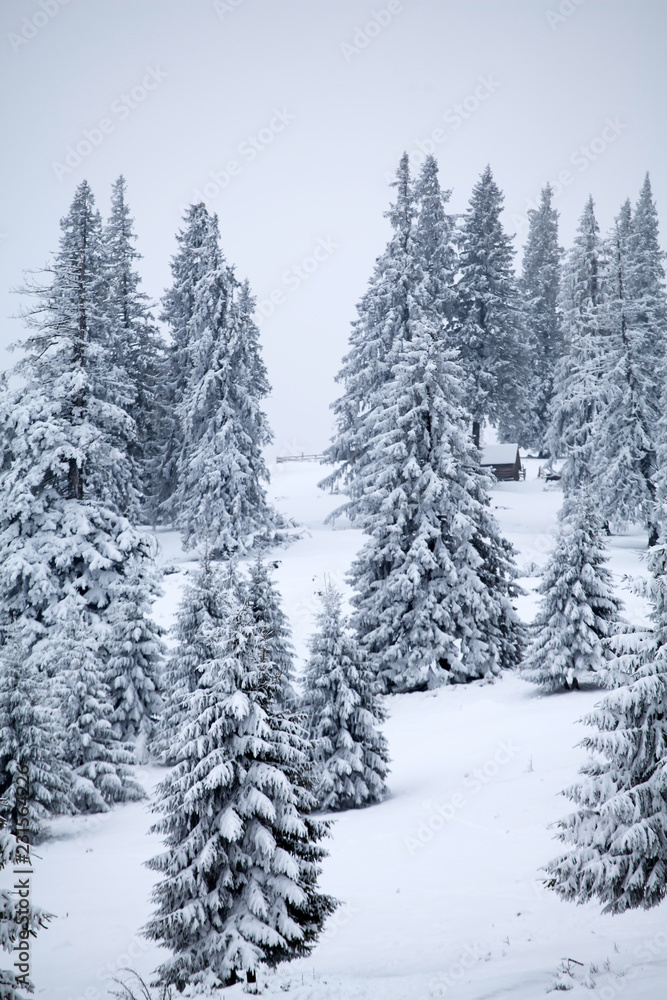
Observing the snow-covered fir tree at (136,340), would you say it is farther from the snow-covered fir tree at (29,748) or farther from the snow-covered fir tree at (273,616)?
the snow-covered fir tree at (29,748)

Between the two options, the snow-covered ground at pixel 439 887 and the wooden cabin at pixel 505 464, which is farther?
the wooden cabin at pixel 505 464

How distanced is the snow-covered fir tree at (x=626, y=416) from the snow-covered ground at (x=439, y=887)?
13.2 m

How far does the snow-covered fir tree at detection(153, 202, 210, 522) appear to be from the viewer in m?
35.1

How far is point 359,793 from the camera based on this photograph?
51.5ft

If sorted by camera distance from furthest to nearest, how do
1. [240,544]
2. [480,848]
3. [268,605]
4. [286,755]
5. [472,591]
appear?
[240,544] < [472,591] < [268,605] < [480,848] < [286,755]

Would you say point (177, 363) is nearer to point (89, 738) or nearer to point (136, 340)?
point (136, 340)

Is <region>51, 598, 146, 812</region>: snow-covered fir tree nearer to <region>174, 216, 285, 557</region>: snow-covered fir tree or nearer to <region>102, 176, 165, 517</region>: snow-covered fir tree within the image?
<region>174, 216, 285, 557</region>: snow-covered fir tree

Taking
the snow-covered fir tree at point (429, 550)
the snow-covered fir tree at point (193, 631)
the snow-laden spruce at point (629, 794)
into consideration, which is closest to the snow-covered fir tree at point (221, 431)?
the snow-covered fir tree at point (429, 550)

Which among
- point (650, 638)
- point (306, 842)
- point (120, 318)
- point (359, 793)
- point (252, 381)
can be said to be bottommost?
point (359, 793)

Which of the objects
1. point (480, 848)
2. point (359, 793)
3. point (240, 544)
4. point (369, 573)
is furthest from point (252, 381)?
point (480, 848)

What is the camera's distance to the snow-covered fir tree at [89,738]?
54.8 ft

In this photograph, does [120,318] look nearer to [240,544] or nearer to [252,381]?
[252,381]

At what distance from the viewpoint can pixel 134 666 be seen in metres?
19.2

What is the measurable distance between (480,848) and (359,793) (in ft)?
12.6
